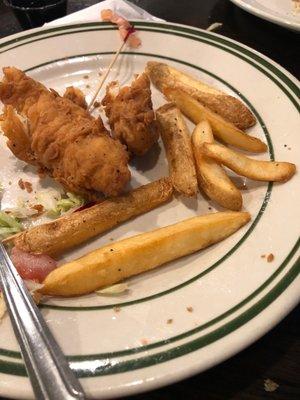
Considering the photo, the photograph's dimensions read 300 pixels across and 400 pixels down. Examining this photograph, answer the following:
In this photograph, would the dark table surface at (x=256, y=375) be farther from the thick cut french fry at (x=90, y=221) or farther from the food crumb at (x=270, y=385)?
the thick cut french fry at (x=90, y=221)

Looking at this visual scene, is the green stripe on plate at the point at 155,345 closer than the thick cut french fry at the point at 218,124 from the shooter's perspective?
Yes

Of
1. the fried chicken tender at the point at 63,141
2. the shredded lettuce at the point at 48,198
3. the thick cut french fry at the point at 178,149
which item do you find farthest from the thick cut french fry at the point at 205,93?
the shredded lettuce at the point at 48,198

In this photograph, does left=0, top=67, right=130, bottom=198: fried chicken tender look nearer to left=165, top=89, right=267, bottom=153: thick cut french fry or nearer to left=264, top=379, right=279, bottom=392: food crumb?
left=165, top=89, right=267, bottom=153: thick cut french fry

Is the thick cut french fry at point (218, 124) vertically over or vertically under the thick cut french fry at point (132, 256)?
over


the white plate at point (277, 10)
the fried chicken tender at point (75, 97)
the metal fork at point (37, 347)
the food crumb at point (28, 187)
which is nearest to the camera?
the metal fork at point (37, 347)

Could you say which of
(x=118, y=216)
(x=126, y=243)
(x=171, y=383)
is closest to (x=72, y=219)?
(x=118, y=216)

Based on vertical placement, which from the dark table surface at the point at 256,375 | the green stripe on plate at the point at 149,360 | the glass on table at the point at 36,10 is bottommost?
the dark table surface at the point at 256,375

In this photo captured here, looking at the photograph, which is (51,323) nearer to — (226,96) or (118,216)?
(118,216)
